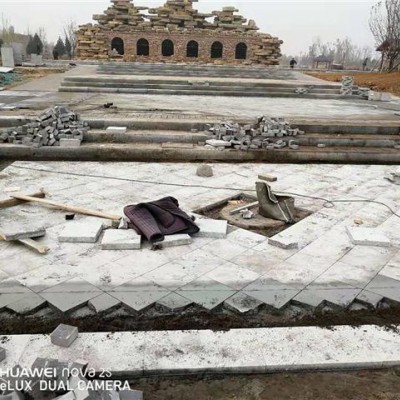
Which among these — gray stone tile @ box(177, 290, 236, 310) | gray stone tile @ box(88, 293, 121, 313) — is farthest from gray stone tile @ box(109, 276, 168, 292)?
gray stone tile @ box(177, 290, 236, 310)

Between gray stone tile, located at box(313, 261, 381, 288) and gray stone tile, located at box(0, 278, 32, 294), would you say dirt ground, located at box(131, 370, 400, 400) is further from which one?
gray stone tile, located at box(0, 278, 32, 294)

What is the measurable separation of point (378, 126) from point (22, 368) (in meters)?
9.34

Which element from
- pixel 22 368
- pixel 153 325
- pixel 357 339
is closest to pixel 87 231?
pixel 153 325

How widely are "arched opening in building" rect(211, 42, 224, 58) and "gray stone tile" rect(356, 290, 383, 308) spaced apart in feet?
95.9

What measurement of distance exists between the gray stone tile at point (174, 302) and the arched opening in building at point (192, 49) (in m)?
29.2

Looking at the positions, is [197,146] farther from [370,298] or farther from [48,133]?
[370,298]

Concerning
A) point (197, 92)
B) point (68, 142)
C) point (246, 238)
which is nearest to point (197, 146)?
point (68, 142)

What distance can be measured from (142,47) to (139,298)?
2911 cm

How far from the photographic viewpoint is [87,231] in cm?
432

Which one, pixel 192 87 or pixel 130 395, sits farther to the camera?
pixel 192 87

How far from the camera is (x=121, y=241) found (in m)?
4.12

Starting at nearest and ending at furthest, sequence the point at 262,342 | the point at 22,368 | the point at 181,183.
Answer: the point at 22,368 < the point at 262,342 < the point at 181,183

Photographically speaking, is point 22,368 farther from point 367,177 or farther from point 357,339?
point 367,177

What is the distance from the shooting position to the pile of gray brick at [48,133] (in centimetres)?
754
